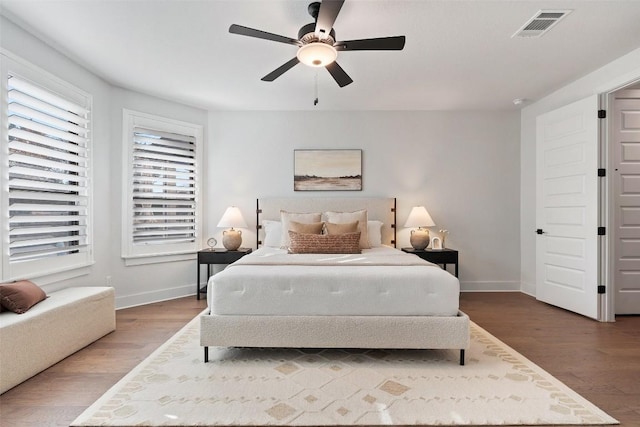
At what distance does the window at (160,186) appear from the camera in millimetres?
4266

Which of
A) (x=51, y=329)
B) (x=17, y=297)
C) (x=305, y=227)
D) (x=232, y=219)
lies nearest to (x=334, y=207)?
(x=305, y=227)

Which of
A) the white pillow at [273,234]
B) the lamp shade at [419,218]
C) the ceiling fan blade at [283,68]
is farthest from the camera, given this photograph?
the lamp shade at [419,218]

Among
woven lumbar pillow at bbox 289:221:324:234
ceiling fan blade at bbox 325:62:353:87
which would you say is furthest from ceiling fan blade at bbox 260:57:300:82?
woven lumbar pillow at bbox 289:221:324:234

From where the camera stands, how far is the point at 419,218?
15.3 ft

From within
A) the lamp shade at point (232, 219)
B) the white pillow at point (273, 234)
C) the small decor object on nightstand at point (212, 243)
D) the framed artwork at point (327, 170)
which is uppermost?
the framed artwork at point (327, 170)

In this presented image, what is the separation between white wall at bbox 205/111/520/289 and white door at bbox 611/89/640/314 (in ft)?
4.22

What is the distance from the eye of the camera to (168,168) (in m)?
4.61

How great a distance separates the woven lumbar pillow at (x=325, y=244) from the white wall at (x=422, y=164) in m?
1.40

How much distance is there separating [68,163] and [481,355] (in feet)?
13.7

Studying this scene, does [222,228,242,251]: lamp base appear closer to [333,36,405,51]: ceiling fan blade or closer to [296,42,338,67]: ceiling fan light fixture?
[296,42,338,67]: ceiling fan light fixture

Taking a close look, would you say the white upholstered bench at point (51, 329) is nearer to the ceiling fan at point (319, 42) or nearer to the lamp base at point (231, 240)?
the lamp base at point (231, 240)

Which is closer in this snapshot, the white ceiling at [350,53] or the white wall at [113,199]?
the white ceiling at [350,53]

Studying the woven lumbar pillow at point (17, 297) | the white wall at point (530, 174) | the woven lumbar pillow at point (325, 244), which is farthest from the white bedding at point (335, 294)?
the white wall at point (530, 174)

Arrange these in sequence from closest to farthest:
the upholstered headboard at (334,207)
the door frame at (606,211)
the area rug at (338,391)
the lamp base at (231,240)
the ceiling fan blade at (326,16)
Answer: the area rug at (338,391)
the ceiling fan blade at (326,16)
the door frame at (606,211)
the lamp base at (231,240)
the upholstered headboard at (334,207)
